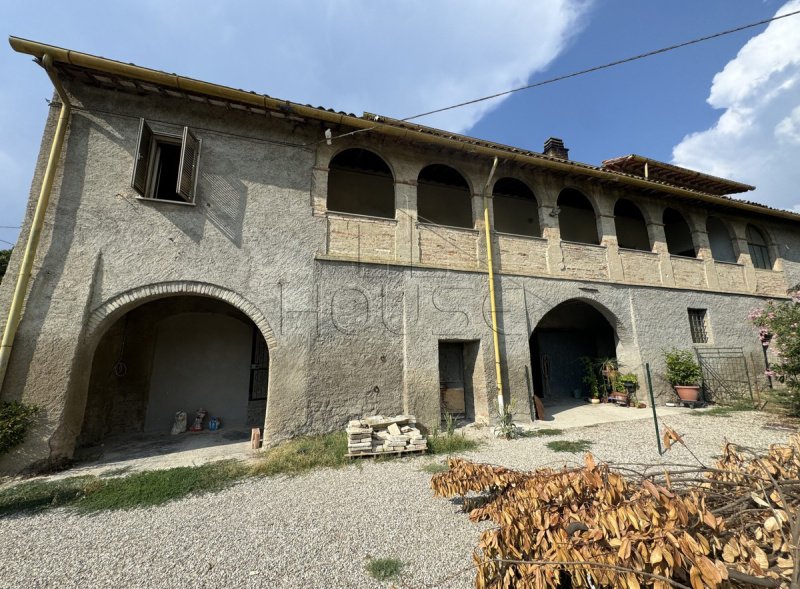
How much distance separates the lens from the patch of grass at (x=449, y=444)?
19.2ft

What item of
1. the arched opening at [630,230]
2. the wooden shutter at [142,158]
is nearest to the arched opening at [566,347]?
the arched opening at [630,230]

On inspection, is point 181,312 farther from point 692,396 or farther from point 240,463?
point 692,396

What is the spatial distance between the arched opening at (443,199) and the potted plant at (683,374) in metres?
7.03

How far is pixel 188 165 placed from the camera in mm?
6465

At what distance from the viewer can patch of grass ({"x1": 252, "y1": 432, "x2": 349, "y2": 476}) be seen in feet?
16.7

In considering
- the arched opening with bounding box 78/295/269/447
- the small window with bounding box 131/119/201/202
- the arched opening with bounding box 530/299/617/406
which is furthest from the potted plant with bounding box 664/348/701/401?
the small window with bounding box 131/119/201/202

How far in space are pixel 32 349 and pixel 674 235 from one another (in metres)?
19.2

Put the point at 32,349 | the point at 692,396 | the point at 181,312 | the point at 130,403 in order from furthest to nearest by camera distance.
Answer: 1. the point at 692,396
2. the point at 181,312
3. the point at 130,403
4. the point at 32,349

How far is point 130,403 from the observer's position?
24.7 ft

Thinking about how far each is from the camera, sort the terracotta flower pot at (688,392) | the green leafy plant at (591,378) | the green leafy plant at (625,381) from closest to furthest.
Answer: the terracotta flower pot at (688,392)
the green leafy plant at (625,381)
the green leafy plant at (591,378)

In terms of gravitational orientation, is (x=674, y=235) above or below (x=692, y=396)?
above

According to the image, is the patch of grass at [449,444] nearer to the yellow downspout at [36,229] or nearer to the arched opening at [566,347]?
the arched opening at [566,347]

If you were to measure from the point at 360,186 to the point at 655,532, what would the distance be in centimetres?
954

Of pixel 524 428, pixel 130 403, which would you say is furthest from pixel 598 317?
pixel 130 403
